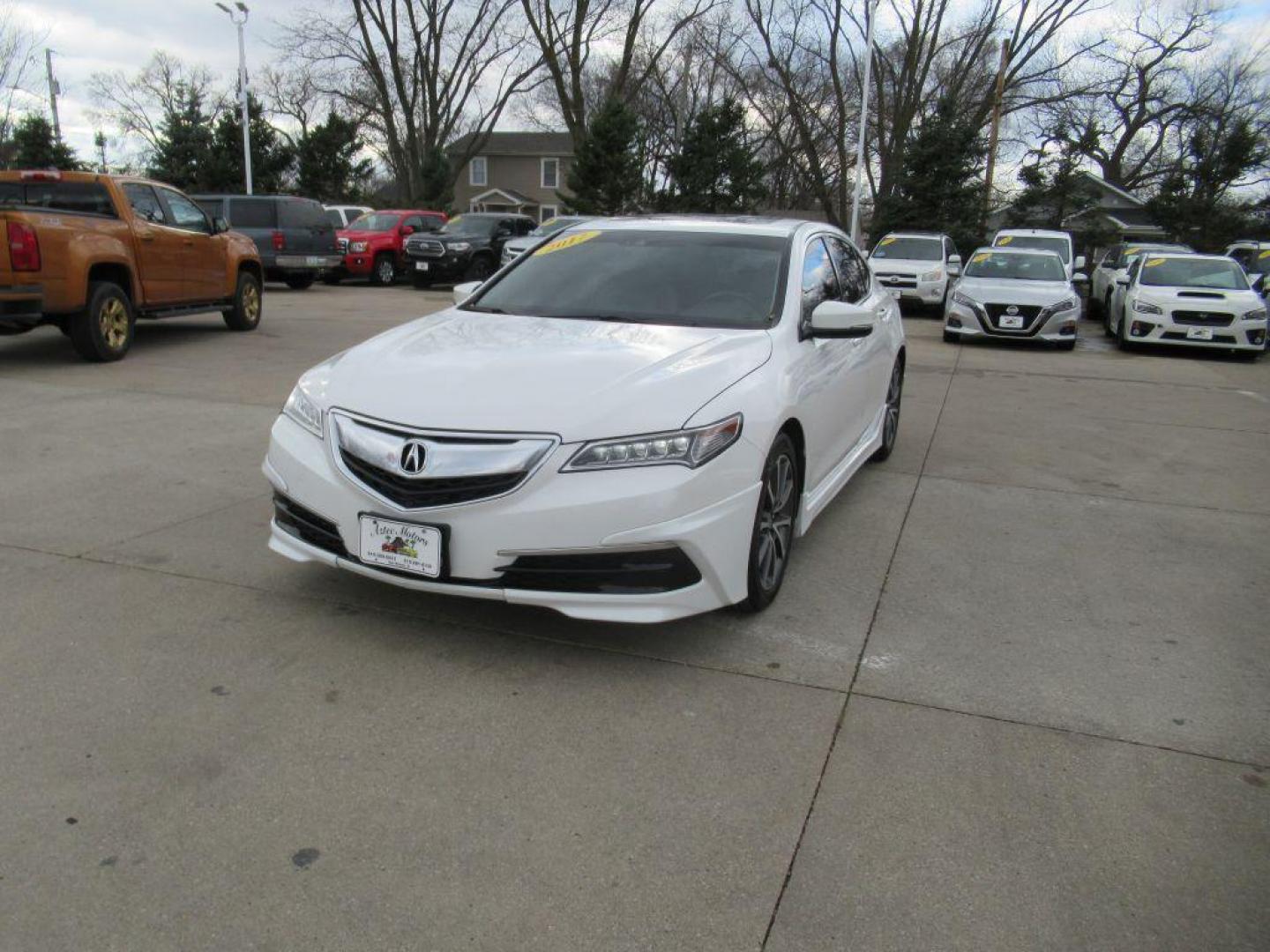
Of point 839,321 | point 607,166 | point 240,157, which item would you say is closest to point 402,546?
point 839,321

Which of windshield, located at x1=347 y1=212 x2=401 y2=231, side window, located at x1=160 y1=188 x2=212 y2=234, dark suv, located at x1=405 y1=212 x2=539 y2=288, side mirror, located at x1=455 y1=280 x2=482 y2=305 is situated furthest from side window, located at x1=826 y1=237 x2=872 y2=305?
windshield, located at x1=347 y1=212 x2=401 y2=231

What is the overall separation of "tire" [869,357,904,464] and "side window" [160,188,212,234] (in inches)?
326

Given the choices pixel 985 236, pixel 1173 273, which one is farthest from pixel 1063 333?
pixel 985 236

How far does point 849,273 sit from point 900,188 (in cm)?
2734

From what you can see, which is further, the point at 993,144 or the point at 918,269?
the point at 993,144

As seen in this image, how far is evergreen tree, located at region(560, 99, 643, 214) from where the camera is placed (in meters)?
31.3

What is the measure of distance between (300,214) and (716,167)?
1711 cm

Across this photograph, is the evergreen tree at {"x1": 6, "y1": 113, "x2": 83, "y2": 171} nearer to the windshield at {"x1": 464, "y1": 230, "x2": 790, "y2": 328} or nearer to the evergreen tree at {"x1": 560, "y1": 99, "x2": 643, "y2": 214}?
the evergreen tree at {"x1": 560, "y1": 99, "x2": 643, "y2": 214}

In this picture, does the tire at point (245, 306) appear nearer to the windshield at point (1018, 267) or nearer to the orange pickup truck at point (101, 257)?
the orange pickup truck at point (101, 257)

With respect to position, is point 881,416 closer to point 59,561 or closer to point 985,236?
point 59,561

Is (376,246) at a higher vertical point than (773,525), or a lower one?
higher

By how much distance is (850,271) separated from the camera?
19.4 ft

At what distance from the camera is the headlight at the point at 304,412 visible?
3699 mm

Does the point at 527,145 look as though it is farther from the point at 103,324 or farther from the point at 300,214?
the point at 103,324
